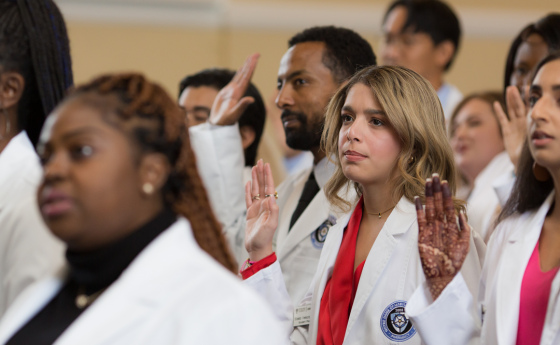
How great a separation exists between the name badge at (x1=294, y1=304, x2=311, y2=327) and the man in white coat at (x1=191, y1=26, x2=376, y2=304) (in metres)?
0.23

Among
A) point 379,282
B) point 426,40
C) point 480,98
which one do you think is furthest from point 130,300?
point 426,40

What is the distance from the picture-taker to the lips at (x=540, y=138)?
5.04 ft

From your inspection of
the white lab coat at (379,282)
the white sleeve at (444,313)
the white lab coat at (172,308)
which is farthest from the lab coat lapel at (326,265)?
the white lab coat at (172,308)

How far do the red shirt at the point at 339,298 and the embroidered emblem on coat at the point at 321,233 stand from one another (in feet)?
0.89

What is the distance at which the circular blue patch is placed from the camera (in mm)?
1443

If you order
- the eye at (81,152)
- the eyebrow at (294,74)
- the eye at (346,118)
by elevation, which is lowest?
the eyebrow at (294,74)

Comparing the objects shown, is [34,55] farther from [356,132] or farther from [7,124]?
[356,132]

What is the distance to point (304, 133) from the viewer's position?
2.12m

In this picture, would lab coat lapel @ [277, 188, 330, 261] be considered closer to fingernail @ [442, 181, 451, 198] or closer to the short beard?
the short beard

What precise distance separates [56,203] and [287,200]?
138cm

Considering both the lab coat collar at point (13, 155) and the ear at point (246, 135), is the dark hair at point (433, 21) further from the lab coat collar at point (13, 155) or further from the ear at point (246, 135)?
the lab coat collar at point (13, 155)

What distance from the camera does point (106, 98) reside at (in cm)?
95

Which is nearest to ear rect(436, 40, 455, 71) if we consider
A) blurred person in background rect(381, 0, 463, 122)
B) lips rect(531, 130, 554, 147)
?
blurred person in background rect(381, 0, 463, 122)

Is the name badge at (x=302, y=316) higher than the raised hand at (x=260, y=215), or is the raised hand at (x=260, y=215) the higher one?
the raised hand at (x=260, y=215)
